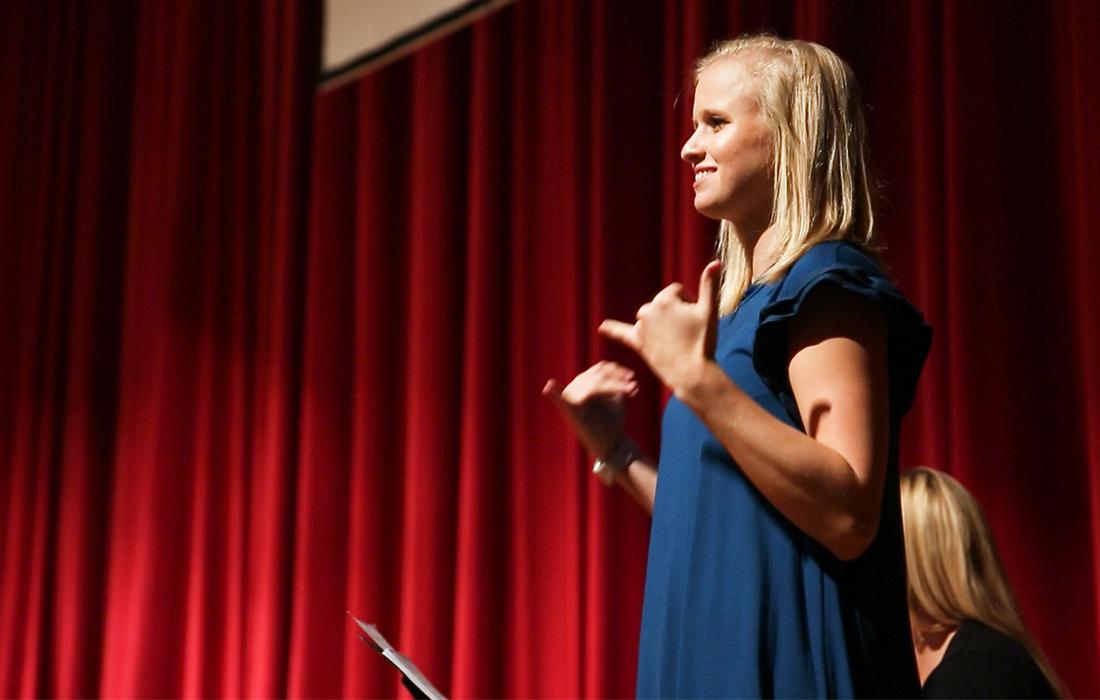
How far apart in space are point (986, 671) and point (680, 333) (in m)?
0.99

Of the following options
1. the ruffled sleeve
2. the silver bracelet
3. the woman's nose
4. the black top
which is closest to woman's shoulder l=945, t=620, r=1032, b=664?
the black top

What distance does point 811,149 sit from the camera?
124 centimetres

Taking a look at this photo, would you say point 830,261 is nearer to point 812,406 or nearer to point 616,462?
point 812,406

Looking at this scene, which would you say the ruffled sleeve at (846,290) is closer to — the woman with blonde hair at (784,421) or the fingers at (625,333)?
the woman with blonde hair at (784,421)

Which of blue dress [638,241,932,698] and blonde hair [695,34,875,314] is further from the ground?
blonde hair [695,34,875,314]

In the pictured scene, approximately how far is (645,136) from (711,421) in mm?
1774

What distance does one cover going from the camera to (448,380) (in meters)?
2.97

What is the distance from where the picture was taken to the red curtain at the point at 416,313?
2.27 meters

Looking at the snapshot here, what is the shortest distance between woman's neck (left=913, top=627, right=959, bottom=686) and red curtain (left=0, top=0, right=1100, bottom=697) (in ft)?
1.04

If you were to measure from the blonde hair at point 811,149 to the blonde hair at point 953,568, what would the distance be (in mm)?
795

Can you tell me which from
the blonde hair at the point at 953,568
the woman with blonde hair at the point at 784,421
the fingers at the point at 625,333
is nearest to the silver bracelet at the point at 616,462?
the woman with blonde hair at the point at 784,421

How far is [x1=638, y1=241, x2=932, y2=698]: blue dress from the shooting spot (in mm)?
1117

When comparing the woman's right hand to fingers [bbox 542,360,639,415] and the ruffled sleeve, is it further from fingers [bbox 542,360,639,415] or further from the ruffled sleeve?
the ruffled sleeve

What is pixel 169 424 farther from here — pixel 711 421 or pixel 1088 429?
pixel 711 421
